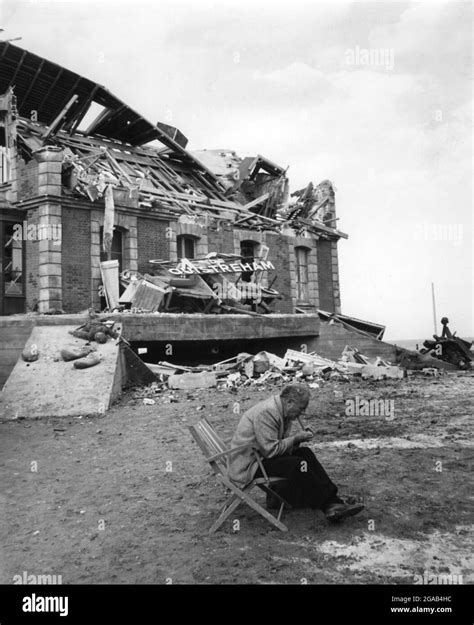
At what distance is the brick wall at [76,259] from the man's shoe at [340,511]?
13.9 m

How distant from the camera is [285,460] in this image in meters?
5.06

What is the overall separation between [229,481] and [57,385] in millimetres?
6884

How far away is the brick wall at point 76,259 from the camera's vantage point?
57.3 feet

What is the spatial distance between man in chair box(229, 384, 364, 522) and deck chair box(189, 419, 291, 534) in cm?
6

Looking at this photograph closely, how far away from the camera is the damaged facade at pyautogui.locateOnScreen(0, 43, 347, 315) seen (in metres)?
17.5

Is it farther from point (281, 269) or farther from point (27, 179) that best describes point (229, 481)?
point (281, 269)

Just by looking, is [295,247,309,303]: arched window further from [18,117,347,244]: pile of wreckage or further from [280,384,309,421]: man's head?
[280,384,309,421]: man's head

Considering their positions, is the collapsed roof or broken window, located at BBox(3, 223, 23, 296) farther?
the collapsed roof

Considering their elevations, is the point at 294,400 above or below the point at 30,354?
below

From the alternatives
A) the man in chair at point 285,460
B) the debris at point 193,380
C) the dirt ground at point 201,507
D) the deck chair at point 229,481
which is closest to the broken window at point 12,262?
the debris at point 193,380

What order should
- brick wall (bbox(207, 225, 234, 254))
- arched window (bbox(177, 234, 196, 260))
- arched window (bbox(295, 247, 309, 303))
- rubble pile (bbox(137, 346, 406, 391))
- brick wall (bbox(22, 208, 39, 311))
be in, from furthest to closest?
arched window (bbox(295, 247, 309, 303))
brick wall (bbox(207, 225, 234, 254))
arched window (bbox(177, 234, 196, 260))
brick wall (bbox(22, 208, 39, 311))
rubble pile (bbox(137, 346, 406, 391))

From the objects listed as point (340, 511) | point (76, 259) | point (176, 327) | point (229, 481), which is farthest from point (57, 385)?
point (76, 259)

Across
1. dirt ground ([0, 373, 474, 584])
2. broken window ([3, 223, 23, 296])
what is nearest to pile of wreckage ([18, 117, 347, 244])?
broken window ([3, 223, 23, 296])
